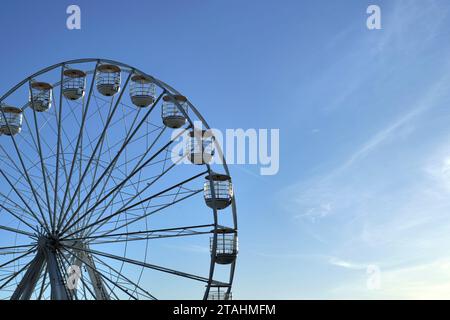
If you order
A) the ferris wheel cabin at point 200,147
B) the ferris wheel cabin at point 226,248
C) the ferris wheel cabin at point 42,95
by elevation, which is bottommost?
the ferris wheel cabin at point 226,248

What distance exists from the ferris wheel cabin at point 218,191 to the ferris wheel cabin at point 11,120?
980cm

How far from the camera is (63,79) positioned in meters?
25.4

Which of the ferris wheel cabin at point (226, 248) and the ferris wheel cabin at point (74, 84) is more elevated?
the ferris wheel cabin at point (74, 84)

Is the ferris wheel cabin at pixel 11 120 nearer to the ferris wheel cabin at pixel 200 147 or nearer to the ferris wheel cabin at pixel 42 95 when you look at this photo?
the ferris wheel cabin at pixel 42 95

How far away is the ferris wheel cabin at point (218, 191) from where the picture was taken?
22.6m

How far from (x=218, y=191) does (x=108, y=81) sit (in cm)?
736

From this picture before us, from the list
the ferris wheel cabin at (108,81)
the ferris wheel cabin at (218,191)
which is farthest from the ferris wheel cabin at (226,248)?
the ferris wheel cabin at (108,81)

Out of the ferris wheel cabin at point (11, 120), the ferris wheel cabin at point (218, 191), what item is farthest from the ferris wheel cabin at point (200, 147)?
the ferris wheel cabin at point (11, 120)

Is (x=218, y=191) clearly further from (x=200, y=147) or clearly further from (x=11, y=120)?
(x=11, y=120)

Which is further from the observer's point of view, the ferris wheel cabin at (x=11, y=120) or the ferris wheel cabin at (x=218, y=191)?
the ferris wheel cabin at (x=11, y=120)
